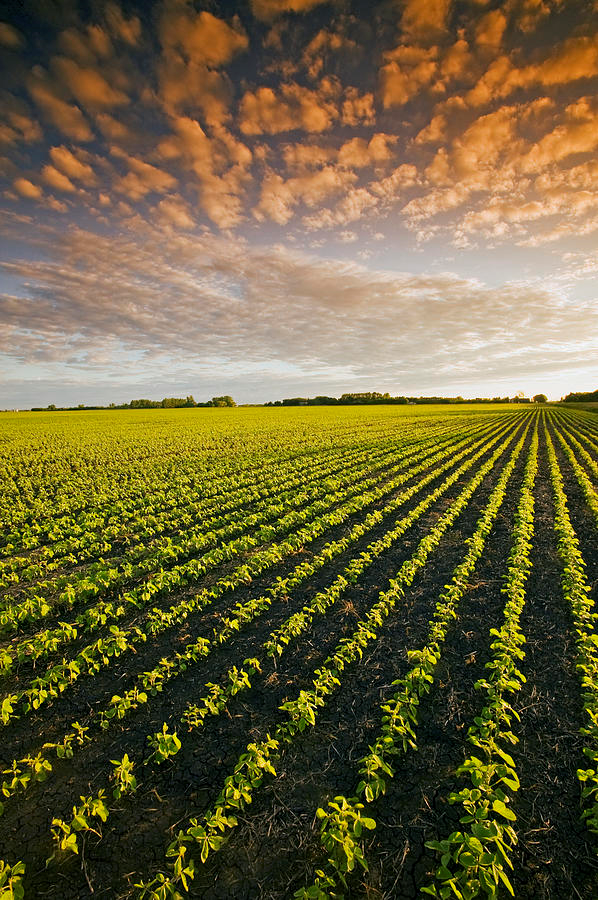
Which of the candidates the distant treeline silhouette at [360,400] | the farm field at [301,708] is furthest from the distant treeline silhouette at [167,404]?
the farm field at [301,708]

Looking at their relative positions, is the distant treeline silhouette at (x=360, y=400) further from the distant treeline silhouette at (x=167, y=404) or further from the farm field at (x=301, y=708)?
the farm field at (x=301, y=708)

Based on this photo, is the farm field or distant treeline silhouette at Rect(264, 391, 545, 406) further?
distant treeline silhouette at Rect(264, 391, 545, 406)

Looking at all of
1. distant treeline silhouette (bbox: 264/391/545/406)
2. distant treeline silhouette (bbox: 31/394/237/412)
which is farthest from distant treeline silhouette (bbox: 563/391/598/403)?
distant treeline silhouette (bbox: 31/394/237/412)

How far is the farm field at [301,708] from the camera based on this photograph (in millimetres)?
3713

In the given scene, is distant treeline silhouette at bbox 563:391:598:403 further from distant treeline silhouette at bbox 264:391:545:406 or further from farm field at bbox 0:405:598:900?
farm field at bbox 0:405:598:900

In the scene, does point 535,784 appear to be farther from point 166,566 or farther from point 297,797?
point 166,566

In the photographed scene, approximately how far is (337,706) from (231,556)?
5440 mm

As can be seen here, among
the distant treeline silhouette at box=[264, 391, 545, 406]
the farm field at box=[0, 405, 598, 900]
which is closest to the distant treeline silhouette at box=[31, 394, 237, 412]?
the distant treeline silhouette at box=[264, 391, 545, 406]

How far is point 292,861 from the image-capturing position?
376 cm

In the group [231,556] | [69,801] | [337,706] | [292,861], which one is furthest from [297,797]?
[231,556]

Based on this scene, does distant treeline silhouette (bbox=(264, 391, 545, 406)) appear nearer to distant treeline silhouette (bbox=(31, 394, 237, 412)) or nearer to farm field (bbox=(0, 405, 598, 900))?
distant treeline silhouette (bbox=(31, 394, 237, 412))

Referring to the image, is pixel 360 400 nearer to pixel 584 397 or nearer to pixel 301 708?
pixel 584 397

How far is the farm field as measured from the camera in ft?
12.2

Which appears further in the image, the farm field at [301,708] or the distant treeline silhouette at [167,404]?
the distant treeline silhouette at [167,404]
